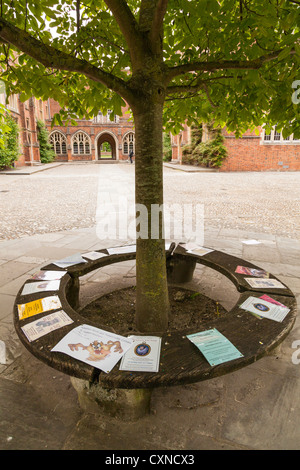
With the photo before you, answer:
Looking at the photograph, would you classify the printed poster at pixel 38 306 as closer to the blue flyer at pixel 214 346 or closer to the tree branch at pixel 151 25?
the blue flyer at pixel 214 346

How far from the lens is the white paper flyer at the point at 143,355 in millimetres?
1442

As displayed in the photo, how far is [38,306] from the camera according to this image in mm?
2029

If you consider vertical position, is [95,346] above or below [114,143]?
below

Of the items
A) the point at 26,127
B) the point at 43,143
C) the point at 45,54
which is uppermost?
the point at 26,127

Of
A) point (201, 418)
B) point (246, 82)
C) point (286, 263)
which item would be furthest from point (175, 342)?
point (286, 263)

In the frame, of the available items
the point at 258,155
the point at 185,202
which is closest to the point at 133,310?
the point at 185,202

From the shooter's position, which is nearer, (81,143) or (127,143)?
(81,143)

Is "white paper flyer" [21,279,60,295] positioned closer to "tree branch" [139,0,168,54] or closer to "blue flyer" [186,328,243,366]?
"blue flyer" [186,328,243,366]

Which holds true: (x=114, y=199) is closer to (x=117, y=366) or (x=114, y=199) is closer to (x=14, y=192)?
(x=14, y=192)

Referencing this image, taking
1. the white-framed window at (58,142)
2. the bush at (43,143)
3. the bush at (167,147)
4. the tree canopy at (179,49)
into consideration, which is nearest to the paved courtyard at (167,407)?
the tree canopy at (179,49)

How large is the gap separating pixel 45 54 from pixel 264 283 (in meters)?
2.27

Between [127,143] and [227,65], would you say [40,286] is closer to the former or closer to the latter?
[227,65]

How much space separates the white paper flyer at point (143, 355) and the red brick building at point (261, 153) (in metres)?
21.3

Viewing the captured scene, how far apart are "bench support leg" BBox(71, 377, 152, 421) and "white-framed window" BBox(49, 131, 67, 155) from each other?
1720 inches
